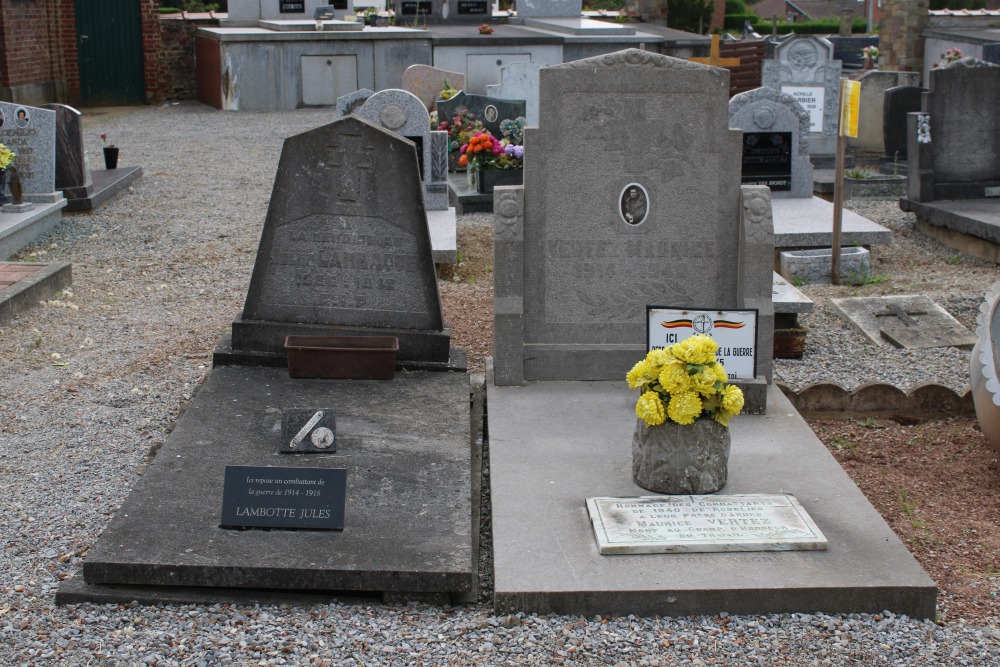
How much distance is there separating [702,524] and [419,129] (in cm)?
720

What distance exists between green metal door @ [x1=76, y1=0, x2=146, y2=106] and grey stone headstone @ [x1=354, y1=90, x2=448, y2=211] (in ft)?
40.8

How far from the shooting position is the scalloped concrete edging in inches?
240

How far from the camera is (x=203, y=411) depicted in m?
5.45

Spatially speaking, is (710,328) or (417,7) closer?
(710,328)

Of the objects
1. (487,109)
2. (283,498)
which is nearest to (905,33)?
(487,109)

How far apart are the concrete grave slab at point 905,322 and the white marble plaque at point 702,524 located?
10.9 ft

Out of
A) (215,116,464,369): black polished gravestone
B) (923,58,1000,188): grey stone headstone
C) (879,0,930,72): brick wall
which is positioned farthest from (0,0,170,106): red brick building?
(215,116,464,369): black polished gravestone

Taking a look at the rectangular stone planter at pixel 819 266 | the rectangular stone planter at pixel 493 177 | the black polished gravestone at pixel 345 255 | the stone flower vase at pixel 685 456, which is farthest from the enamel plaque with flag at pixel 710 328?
the rectangular stone planter at pixel 493 177

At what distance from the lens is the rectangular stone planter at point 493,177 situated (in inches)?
475

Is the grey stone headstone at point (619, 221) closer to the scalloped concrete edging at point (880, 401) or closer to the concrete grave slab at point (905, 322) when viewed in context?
the scalloped concrete edging at point (880, 401)

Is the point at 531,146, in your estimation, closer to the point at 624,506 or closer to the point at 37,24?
the point at 624,506

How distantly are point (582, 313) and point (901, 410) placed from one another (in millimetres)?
1765

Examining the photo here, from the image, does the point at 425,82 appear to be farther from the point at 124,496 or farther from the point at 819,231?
the point at 124,496

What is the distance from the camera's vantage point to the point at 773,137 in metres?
10.6
